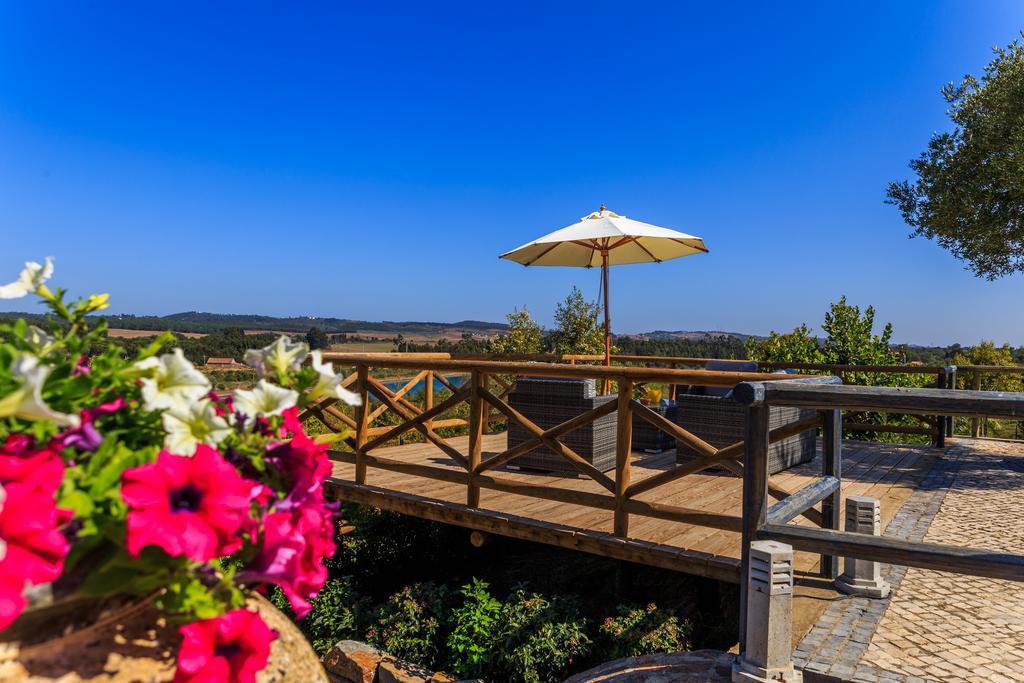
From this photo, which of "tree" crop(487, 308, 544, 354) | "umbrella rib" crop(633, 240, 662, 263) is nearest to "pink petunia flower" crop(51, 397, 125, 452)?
"umbrella rib" crop(633, 240, 662, 263)

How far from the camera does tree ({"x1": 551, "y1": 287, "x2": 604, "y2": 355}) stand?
15961 mm

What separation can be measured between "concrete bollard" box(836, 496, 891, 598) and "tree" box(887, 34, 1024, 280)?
255 inches

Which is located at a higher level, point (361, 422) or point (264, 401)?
point (264, 401)

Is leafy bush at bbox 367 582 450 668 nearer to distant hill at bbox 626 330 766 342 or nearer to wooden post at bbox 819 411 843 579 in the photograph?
wooden post at bbox 819 411 843 579

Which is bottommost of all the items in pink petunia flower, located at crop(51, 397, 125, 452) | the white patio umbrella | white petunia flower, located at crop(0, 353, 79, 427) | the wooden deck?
the wooden deck

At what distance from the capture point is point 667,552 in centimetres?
387

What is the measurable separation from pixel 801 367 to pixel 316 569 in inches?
382

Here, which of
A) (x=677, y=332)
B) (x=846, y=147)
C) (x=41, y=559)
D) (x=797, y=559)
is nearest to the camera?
(x=41, y=559)

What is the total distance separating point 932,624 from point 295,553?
11.6 feet

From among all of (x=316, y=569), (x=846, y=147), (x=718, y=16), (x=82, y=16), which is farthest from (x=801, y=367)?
(x=82, y=16)

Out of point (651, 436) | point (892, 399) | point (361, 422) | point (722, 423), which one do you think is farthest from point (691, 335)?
point (892, 399)

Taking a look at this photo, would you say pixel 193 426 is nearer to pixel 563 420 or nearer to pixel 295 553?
pixel 295 553

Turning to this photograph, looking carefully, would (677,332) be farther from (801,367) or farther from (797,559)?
(797,559)

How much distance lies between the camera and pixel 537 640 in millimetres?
3955
